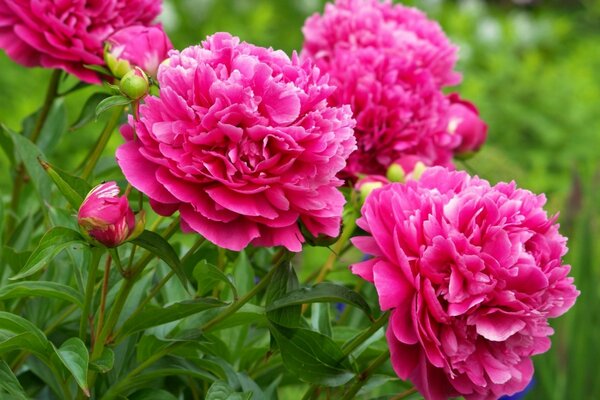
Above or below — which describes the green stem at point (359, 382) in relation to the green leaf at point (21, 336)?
below

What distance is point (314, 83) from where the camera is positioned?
698 millimetres

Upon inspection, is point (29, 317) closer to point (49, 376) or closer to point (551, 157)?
point (49, 376)

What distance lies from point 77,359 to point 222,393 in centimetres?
10

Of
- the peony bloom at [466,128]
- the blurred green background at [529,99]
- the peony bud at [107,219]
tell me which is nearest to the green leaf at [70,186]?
the peony bud at [107,219]

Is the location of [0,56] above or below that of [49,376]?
below

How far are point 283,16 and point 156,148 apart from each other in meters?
3.64

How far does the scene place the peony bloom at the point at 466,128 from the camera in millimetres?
1057

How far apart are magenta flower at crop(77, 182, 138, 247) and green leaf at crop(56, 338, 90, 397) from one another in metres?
0.09

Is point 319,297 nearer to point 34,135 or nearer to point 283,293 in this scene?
point 283,293

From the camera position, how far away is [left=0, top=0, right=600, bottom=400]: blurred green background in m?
1.79

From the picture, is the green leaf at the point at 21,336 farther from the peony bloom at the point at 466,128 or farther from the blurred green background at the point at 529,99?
the blurred green background at the point at 529,99

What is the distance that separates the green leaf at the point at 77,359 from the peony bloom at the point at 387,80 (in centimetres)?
35

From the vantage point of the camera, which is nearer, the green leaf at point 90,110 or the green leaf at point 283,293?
the green leaf at point 283,293

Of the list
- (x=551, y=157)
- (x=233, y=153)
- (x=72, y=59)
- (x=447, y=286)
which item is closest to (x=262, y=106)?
(x=233, y=153)
